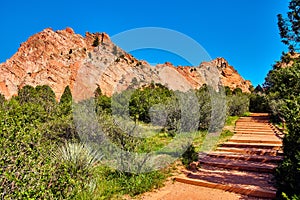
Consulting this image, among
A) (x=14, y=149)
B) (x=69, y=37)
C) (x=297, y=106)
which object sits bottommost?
(x=14, y=149)

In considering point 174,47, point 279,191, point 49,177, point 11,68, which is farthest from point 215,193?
point 11,68

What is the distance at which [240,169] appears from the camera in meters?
5.79

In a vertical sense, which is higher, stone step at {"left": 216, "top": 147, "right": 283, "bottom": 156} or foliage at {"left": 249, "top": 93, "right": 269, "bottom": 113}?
foliage at {"left": 249, "top": 93, "right": 269, "bottom": 113}

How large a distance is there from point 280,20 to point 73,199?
5.03 metres

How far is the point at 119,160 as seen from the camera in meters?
5.31

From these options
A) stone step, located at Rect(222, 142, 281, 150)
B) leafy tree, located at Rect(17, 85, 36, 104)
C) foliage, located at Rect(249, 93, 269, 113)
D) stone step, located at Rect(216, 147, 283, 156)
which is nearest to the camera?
stone step, located at Rect(216, 147, 283, 156)

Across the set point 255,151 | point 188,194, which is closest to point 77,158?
point 188,194

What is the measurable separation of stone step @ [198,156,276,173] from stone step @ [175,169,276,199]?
7.9 inches

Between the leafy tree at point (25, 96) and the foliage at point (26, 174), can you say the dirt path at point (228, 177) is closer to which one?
the foliage at point (26, 174)

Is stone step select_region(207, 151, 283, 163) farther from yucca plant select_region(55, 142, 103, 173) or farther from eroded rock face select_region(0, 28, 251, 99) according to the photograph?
eroded rock face select_region(0, 28, 251, 99)

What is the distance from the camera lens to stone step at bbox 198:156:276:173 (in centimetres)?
554

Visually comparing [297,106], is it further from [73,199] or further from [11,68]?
[11,68]

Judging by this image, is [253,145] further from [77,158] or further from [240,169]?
[77,158]

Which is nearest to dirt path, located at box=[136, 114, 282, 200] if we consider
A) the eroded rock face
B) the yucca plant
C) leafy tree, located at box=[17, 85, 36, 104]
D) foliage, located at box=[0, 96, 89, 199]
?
the yucca plant
